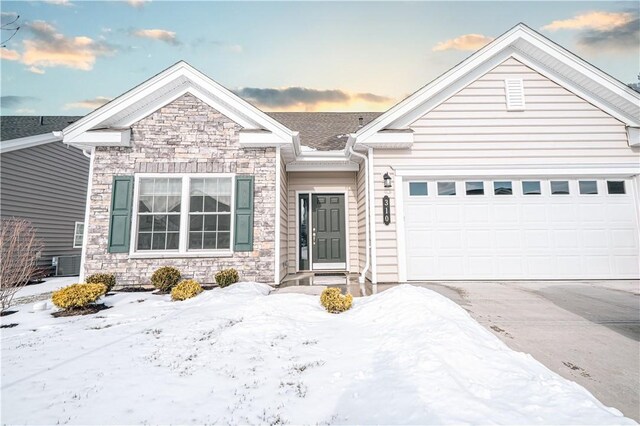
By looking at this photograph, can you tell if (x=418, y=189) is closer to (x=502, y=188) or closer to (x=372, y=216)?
(x=372, y=216)

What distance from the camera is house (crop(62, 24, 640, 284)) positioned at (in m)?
6.36

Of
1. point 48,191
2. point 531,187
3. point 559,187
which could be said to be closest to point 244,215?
point 531,187

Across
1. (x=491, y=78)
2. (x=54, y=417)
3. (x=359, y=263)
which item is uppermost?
(x=491, y=78)

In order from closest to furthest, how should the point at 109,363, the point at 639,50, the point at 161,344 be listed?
the point at 109,363 → the point at 161,344 → the point at 639,50

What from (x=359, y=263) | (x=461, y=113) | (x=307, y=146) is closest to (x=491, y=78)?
(x=461, y=113)

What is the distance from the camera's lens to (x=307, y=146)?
27.3ft

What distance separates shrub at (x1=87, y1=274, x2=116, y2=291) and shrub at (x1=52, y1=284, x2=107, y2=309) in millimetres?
897

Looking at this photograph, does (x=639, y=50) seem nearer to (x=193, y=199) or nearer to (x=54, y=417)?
(x=193, y=199)

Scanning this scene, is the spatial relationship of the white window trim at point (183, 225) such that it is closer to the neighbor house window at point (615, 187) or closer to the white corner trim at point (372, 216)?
the white corner trim at point (372, 216)

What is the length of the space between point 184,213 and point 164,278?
59.2 inches

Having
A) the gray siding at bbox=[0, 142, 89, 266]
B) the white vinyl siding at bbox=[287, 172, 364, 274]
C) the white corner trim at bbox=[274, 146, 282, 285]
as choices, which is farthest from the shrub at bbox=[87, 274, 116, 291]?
the gray siding at bbox=[0, 142, 89, 266]

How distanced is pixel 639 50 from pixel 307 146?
12912 mm

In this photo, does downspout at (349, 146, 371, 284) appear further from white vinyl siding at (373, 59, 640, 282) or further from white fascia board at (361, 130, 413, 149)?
white fascia board at (361, 130, 413, 149)

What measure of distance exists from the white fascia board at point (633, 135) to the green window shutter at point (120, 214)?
11.8 meters
